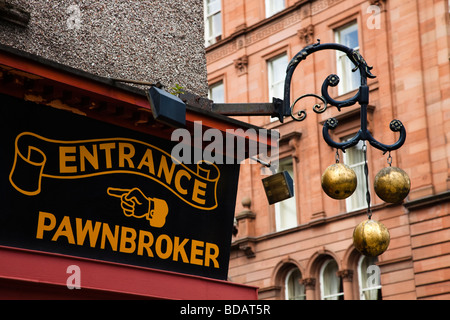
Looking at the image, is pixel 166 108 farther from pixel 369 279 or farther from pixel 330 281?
pixel 330 281

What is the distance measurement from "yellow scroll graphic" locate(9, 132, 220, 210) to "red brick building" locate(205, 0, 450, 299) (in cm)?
1702

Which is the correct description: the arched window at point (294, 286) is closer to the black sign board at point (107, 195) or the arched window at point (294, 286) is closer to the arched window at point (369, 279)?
the arched window at point (369, 279)

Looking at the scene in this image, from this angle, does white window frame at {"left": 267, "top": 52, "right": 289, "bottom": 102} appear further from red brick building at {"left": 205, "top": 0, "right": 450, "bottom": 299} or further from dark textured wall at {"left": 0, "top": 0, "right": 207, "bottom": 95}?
dark textured wall at {"left": 0, "top": 0, "right": 207, "bottom": 95}

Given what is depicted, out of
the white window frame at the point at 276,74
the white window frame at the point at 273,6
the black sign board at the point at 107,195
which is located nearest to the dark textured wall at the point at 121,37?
the black sign board at the point at 107,195

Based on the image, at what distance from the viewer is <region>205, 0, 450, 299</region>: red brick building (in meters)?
27.7

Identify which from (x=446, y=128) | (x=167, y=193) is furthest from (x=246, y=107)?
(x=446, y=128)

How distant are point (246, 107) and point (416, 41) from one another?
1973 cm

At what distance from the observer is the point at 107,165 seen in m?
10.4

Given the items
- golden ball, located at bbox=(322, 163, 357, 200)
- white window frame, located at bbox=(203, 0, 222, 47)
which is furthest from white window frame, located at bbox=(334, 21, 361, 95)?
golden ball, located at bbox=(322, 163, 357, 200)

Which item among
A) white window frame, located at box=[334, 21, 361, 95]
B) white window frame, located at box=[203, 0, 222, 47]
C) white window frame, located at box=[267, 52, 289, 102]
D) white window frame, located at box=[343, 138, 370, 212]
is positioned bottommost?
white window frame, located at box=[343, 138, 370, 212]

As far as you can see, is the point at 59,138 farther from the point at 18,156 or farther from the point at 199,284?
the point at 199,284

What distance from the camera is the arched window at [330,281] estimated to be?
98.9 ft

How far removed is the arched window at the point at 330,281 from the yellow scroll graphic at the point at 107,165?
763 inches

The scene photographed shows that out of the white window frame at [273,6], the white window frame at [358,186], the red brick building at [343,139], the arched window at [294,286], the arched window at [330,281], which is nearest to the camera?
the red brick building at [343,139]
